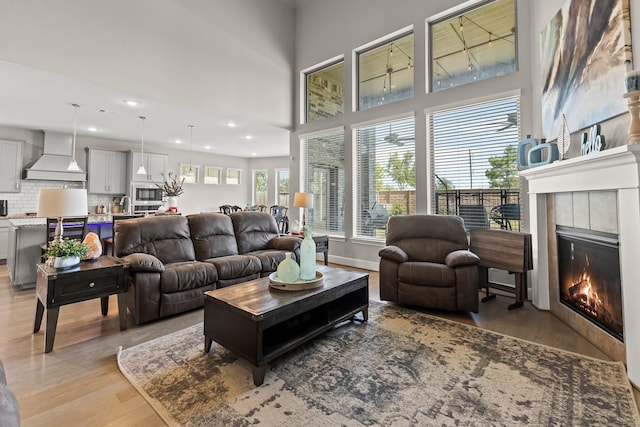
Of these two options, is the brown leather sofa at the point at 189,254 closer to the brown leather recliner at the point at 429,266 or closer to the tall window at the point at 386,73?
the brown leather recliner at the point at 429,266

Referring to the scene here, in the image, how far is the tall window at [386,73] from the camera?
15.8 ft

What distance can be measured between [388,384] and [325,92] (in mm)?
5368

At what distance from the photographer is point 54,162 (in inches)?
255

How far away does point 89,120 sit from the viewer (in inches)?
220

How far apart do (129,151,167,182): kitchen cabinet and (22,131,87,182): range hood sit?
1073 mm

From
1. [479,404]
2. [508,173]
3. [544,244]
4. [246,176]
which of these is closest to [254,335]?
[479,404]

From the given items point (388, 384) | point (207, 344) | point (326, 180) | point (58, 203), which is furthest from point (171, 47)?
point (388, 384)

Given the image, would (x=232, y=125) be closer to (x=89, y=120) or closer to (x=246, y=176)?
(x=89, y=120)

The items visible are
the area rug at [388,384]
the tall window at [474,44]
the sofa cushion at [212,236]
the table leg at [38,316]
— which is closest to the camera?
the area rug at [388,384]

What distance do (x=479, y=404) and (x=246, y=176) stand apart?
979cm

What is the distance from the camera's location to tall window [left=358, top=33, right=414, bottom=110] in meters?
4.80

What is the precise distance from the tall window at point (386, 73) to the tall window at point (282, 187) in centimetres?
505

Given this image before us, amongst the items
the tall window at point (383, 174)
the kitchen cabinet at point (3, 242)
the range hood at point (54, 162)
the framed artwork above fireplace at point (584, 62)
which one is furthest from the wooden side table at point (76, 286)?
the range hood at point (54, 162)

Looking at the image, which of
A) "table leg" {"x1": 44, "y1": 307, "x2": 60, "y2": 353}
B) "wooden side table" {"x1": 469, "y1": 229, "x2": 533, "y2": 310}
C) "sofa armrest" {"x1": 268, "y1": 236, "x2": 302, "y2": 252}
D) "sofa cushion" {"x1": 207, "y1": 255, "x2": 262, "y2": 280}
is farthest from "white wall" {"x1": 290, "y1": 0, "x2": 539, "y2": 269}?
"table leg" {"x1": 44, "y1": 307, "x2": 60, "y2": 353}
